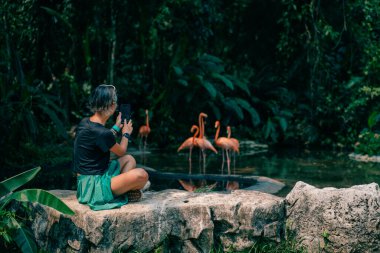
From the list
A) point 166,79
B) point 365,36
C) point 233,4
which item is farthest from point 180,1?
point 365,36

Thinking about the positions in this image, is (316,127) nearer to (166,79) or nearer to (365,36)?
(365,36)

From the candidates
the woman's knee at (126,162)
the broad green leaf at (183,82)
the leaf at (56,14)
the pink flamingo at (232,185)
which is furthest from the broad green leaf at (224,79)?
the woman's knee at (126,162)

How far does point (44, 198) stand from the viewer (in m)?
4.68

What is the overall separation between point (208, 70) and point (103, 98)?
9.47 metres

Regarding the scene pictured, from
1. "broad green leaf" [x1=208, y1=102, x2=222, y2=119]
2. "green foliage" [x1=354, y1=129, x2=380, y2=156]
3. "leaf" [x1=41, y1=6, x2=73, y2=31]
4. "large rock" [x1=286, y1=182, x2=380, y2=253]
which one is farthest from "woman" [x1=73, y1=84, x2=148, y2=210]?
"broad green leaf" [x1=208, y1=102, x2=222, y2=119]

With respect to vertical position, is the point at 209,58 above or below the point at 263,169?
above

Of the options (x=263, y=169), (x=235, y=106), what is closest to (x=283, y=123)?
(x=235, y=106)

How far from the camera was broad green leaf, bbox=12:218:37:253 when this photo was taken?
15.5 ft

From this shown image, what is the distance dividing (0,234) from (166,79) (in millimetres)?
9403

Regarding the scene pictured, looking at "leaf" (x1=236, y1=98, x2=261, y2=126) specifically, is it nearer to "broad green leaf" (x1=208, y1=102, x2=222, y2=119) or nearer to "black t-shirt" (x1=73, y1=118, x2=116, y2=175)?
"broad green leaf" (x1=208, y1=102, x2=222, y2=119)

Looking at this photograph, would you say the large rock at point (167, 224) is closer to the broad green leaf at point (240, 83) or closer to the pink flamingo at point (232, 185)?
the pink flamingo at point (232, 185)

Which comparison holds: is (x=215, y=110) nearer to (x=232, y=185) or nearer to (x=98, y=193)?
(x=232, y=185)

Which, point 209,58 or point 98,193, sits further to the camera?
point 209,58

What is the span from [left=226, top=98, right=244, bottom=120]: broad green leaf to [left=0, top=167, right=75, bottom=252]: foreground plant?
9105mm
